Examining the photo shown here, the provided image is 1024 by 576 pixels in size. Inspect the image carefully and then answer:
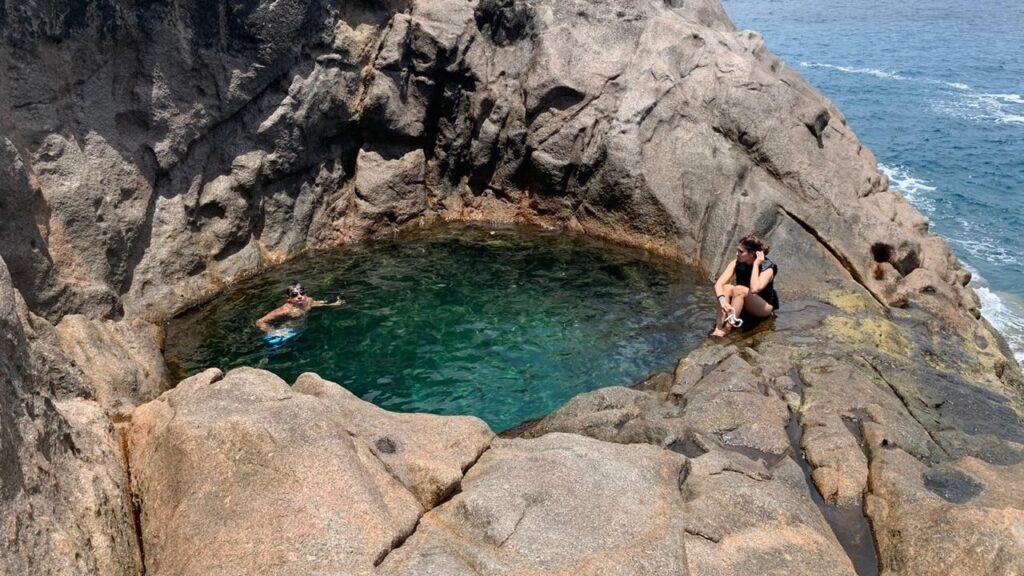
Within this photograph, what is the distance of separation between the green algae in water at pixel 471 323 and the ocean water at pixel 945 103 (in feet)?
33.7

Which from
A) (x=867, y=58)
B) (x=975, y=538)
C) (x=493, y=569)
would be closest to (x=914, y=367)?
(x=975, y=538)

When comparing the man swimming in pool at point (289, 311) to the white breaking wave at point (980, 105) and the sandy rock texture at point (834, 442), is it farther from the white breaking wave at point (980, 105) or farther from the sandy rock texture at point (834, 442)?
the white breaking wave at point (980, 105)

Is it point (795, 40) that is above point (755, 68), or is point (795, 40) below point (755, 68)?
below

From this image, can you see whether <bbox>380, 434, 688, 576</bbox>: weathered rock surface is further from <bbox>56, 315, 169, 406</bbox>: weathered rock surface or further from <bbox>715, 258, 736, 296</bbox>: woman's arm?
<bbox>715, 258, 736, 296</bbox>: woman's arm

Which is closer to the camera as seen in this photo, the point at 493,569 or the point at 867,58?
the point at 493,569

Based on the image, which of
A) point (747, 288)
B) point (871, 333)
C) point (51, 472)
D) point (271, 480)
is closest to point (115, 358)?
point (51, 472)

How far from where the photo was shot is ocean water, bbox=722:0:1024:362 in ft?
93.9

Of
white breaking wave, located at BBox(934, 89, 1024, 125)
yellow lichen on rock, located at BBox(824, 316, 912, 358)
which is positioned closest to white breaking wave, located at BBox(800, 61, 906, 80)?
white breaking wave, located at BBox(934, 89, 1024, 125)

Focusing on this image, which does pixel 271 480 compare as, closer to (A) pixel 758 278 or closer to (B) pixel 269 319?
(B) pixel 269 319

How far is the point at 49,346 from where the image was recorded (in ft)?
29.6

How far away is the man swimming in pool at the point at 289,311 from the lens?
57.4 feet

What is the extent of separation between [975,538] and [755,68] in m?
15.4

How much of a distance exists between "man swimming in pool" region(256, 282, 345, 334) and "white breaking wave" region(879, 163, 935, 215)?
23.1 m

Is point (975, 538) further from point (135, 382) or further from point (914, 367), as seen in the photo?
point (135, 382)
